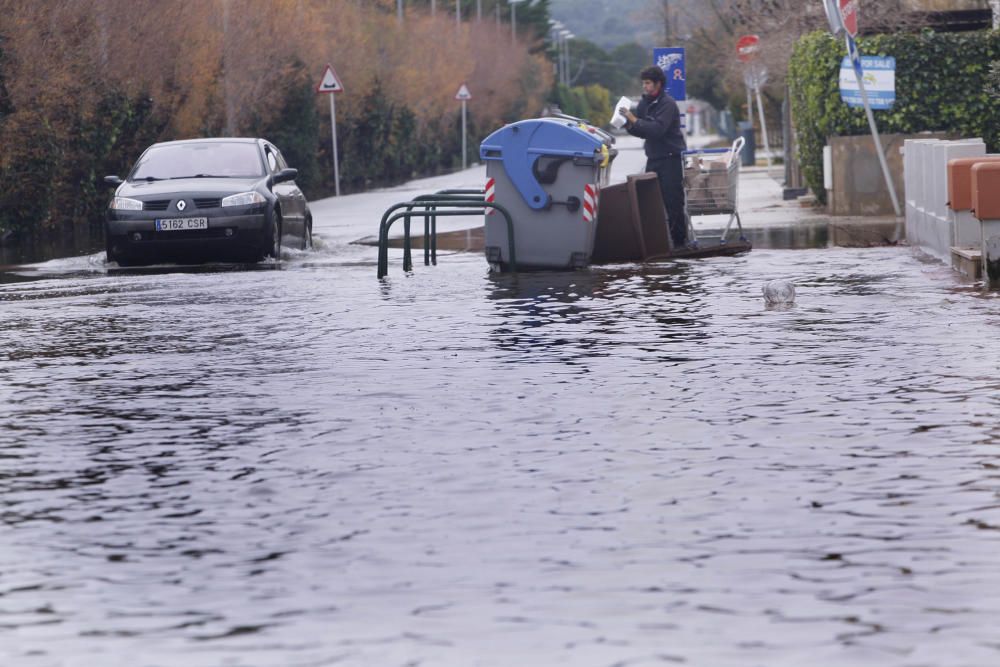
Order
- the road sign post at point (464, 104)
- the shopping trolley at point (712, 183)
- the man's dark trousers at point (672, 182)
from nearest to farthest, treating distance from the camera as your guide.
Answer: the man's dark trousers at point (672, 182), the shopping trolley at point (712, 183), the road sign post at point (464, 104)

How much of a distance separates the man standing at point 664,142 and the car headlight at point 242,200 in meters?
4.33

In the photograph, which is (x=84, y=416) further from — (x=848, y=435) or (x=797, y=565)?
(x=797, y=565)

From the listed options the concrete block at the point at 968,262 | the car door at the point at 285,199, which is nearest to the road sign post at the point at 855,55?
the car door at the point at 285,199

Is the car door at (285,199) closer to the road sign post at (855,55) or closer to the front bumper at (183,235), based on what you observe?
the front bumper at (183,235)

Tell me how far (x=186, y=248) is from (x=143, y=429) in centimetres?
1248

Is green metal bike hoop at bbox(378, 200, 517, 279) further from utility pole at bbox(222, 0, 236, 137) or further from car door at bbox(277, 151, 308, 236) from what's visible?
utility pole at bbox(222, 0, 236, 137)

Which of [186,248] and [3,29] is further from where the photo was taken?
[3,29]

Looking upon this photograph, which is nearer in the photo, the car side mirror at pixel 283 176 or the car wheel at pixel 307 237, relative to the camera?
the car side mirror at pixel 283 176

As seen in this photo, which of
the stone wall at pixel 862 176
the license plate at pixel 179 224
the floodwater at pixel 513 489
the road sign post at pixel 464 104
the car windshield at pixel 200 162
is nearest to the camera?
the floodwater at pixel 513 489

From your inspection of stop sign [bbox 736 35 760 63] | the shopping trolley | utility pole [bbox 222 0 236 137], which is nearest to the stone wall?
the shopping trolley

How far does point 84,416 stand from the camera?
10.6m

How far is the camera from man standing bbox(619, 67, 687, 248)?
20453 millimetres

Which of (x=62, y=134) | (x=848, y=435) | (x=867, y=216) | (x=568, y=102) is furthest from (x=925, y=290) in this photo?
(x=568, y=102)

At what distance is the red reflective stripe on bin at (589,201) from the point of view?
19.1m
